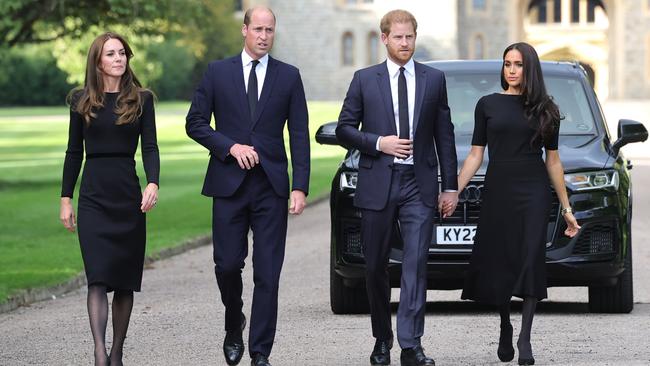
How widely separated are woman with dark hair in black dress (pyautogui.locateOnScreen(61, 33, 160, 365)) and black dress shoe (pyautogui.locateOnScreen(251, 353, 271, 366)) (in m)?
0.66

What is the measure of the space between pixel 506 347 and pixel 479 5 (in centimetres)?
9467

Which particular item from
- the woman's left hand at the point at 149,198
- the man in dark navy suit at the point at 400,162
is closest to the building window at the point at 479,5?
the man in dark navy suit at the point at 400,162

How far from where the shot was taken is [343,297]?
10.9 metres

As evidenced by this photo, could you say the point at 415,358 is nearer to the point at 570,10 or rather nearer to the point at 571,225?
the point at 571,225

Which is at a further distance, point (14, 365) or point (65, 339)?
point (65, 339)

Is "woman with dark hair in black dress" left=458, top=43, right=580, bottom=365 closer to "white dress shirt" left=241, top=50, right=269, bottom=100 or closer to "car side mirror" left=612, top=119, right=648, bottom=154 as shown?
"white dress shirt" left=241, top=50, right=269, bottom=100

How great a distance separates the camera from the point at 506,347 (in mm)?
8320

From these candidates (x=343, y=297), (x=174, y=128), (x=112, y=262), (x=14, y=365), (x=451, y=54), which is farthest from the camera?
(x=451, y=54)

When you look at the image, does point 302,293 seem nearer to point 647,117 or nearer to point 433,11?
point 647,117

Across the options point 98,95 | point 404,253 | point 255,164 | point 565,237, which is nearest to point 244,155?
point 255,164

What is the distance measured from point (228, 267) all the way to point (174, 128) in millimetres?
51729

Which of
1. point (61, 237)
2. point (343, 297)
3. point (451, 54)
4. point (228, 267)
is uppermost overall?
point (228, 267)

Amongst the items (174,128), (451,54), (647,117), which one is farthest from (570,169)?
(451,54)

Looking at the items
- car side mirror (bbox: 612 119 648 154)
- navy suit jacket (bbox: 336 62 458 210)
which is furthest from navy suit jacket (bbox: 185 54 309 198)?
car side mirror (bbox: 612 119 648 154)
